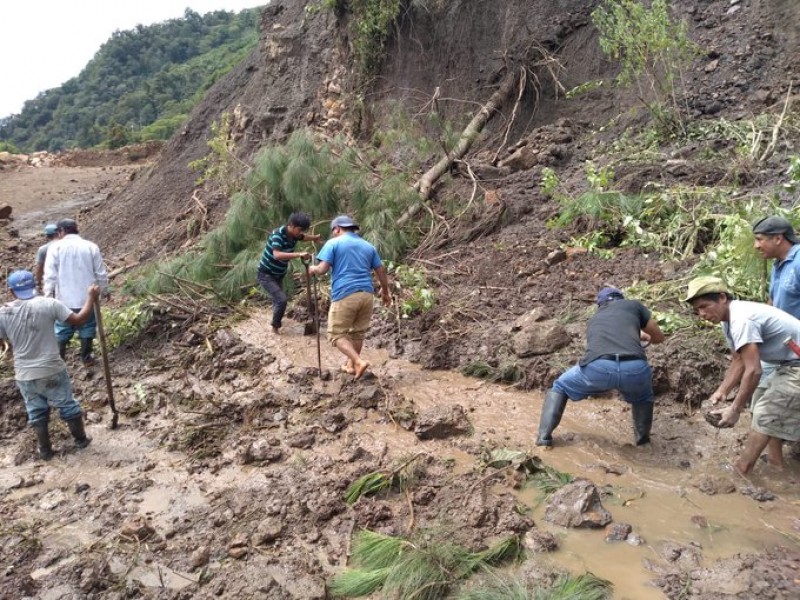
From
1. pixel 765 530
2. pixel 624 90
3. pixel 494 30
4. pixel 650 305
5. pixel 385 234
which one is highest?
pixel 494 30

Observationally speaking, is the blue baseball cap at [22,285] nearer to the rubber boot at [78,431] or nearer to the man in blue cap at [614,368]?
the rubber boot at [78,431]

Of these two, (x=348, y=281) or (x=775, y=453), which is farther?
(x=348, y=281)

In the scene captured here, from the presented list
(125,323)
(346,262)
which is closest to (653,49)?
(346,262)

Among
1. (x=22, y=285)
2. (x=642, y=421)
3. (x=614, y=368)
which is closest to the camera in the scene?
(x=614, y=368)

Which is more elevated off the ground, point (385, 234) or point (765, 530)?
point (385, 234)

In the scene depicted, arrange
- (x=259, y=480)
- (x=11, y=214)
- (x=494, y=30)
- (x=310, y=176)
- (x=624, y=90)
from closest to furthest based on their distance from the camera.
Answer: (x=259, y=480)
(x=310, y=176)
(x=624, y=90)
(x=494, y=30)
(x=11, y=214)

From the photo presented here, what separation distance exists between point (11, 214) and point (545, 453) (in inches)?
701

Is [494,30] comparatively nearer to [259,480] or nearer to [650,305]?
[650,305]

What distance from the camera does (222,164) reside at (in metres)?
11.4

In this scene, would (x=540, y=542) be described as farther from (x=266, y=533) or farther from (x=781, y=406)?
(x=781, y=406)

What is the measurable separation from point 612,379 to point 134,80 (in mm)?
72287

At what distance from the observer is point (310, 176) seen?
26.6 ft

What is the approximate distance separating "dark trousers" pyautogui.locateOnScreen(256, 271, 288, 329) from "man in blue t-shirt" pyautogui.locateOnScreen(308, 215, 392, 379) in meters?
1.29

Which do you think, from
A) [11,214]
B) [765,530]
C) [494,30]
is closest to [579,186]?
[494,30]
